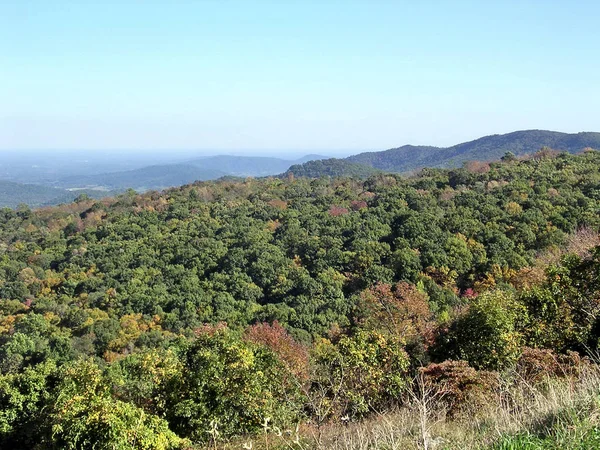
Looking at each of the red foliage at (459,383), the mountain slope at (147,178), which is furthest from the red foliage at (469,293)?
the mountain slope at (147,178)

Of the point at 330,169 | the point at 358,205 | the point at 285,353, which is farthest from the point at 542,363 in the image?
the point at 330,169

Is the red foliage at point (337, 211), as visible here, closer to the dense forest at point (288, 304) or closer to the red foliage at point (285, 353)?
the dense forest at point (288, 304)

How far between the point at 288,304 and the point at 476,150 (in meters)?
90.8

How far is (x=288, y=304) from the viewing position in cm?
2256

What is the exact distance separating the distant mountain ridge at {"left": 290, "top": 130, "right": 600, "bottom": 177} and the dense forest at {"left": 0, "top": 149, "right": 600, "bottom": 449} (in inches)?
2000

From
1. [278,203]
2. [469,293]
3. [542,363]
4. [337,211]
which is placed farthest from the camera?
[278,203]

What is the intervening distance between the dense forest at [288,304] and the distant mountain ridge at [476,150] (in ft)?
167

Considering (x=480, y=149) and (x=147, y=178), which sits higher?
(x=480, y=149)

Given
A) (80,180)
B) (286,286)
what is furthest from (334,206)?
(80,180)

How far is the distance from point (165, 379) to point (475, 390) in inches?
231

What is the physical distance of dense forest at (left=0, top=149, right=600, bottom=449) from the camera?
7738 mm

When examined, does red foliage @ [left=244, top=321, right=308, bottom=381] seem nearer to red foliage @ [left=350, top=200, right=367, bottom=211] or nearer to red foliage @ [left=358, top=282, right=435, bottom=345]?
red foliage @ [left=358, top=282, right=435, bottom=345]

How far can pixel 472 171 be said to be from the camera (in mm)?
39469

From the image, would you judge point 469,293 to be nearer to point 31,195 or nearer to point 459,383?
point 459,383
